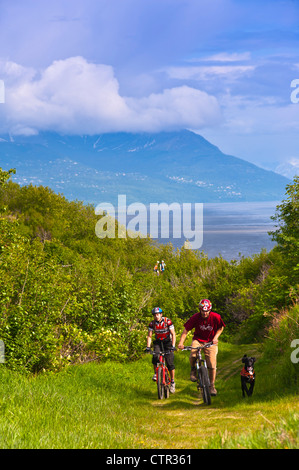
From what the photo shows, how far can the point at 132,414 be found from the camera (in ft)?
29.6

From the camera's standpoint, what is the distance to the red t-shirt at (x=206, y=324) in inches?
392

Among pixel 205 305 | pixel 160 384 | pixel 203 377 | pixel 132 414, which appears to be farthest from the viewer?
pixel 160 384

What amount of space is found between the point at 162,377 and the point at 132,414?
221cm

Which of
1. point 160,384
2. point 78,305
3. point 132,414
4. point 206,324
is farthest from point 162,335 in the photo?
point 78,305

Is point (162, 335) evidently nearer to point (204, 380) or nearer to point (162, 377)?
point (162, 377)

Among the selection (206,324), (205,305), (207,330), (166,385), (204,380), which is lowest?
(166,385)

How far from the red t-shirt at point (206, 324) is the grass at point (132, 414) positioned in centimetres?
150

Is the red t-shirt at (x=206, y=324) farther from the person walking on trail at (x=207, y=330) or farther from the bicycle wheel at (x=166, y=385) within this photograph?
the bicycle wheel at (x=166, y=385)

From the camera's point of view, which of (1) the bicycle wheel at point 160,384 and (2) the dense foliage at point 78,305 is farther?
(2) the dense foliage at point 78,305

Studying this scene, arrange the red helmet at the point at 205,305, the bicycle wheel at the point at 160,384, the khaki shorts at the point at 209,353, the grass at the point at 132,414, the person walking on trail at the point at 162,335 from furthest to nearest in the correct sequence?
the person walking on trail at the point at 162,335, the bicycle wheel at the point at 160,384, the khaki shorts at the point at 209,353, the red helmet at the point at 205,305, the grass at the point at 132,414

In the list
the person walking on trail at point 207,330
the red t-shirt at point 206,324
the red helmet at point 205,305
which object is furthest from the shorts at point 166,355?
the red helmet at point 205,305

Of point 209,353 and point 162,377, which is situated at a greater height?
point 209,353
